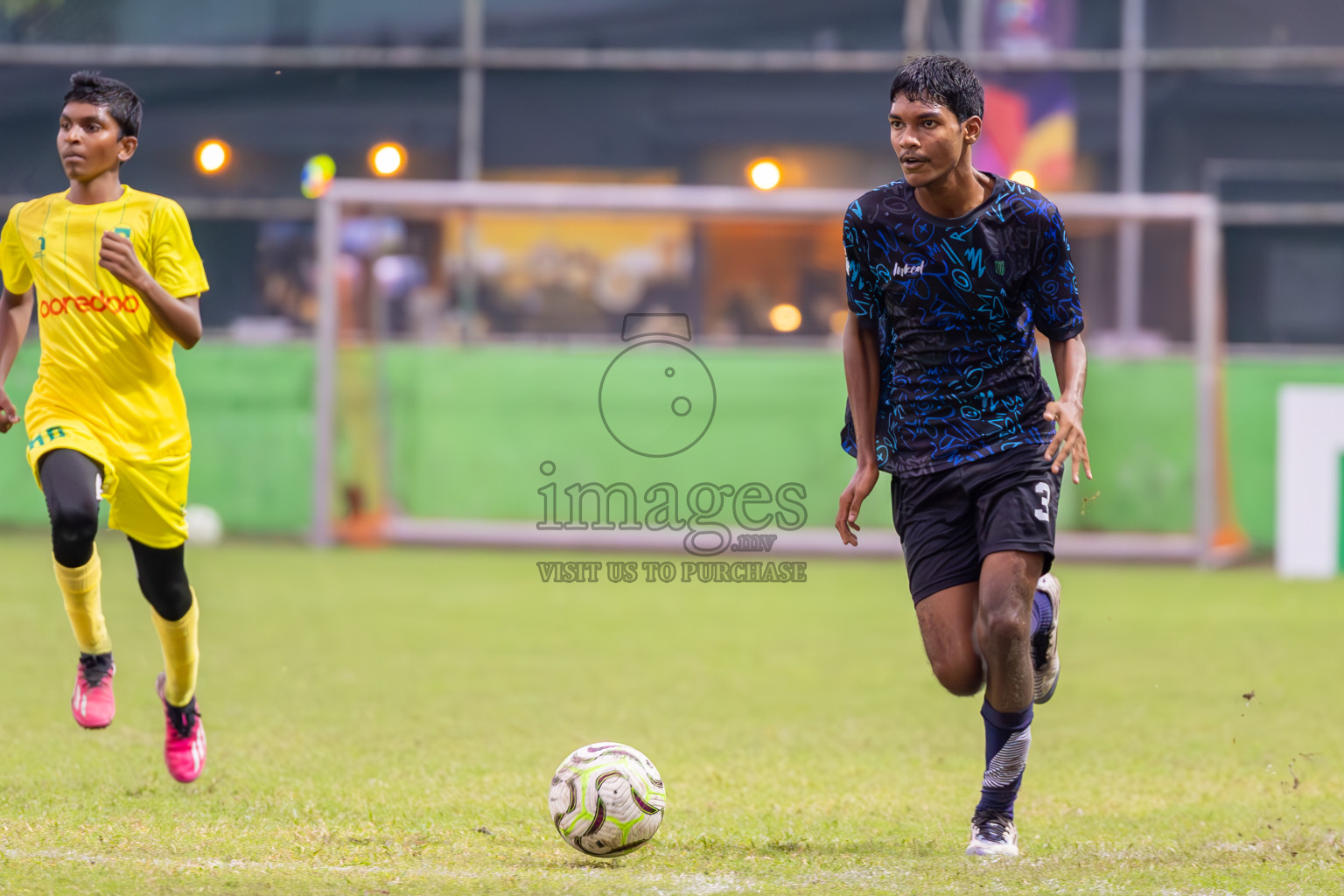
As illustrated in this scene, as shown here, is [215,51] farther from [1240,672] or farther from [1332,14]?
[1240,672]

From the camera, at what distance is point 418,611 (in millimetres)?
10688

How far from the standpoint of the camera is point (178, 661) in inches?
218

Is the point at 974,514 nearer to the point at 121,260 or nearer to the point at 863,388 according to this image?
the point at 863,388

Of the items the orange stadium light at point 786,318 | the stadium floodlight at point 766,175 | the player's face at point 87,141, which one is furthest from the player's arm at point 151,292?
the stadium floodlight at point 766,175

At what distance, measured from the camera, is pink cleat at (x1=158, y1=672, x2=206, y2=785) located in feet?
17.7

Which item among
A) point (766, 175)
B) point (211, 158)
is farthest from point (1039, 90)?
point (211, 158)

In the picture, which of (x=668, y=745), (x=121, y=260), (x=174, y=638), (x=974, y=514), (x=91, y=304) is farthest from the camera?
(x=668, y=745)

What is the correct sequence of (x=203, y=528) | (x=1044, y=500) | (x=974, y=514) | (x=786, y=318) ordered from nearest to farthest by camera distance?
(x=1044, y=500), (x=974, y=514), (x=203, y=528), (x=786, y=318)

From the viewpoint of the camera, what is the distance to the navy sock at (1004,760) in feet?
15.3

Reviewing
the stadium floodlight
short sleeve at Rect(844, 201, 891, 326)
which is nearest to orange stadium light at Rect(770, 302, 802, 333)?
the stadium floodlight

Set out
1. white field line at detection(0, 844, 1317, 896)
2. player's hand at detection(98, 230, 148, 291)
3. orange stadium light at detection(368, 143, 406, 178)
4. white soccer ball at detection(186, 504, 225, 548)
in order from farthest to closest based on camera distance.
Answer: orange stadium light at detection(368, 143, 406, 178) < white soccer ball at detection(186, 504, 225, 548) < player's hand at detection(98, 230, 148, 291) < white field line at detection(0, 844, 1317, 896)

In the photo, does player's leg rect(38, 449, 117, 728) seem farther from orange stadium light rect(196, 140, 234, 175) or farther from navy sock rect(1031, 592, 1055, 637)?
orange stadium light rect(196, 140, 234, 175)

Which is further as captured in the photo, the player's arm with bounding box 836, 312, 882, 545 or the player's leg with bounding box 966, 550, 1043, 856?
the player's arm with bounding box 836, 312, 882, 545

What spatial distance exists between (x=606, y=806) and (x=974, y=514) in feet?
4.18
